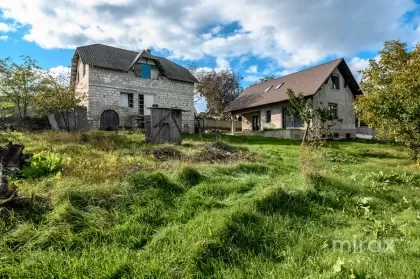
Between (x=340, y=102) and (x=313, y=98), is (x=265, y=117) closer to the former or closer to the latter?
(x=313, y=98)

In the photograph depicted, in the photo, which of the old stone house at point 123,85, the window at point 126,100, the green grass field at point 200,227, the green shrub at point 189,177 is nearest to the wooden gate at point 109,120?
the old stone house at point 123,85

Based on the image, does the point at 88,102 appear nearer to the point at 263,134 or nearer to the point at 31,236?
the point at 263,134

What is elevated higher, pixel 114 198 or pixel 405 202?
pixel 114 198

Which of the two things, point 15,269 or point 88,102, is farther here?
point 88,102

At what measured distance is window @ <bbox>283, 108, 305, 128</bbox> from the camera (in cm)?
2326

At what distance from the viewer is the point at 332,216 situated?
4.90 meters

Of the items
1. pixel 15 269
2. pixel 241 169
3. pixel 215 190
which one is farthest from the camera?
pixel 241 169

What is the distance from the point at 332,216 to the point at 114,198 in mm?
3500

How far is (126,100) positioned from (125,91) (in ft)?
2.29

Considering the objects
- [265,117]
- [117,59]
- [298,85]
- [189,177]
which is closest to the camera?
[189,177]

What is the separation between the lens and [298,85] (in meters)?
24.5

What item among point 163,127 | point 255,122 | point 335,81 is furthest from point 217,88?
point 163,127

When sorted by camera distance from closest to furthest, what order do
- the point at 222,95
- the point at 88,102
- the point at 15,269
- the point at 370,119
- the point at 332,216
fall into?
1. the point at 15,269
2. the point at 332,216
3. the point at 370,119
4. the point at 88,102
5. the point at 222,95

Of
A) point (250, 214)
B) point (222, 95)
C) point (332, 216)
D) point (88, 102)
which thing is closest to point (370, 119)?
point (332, 216)
